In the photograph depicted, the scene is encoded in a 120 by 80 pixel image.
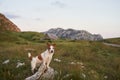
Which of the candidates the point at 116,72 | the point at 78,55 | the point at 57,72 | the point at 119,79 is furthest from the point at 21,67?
the point at 78,55

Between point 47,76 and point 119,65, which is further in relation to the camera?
point 119,65

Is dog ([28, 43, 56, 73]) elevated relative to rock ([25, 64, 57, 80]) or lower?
elevated

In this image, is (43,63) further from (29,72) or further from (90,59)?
(90,59)

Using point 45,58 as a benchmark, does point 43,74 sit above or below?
below

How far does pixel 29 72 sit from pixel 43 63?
1.66 m

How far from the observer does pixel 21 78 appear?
14.2 m

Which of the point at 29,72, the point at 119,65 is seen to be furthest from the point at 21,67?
the point at 119,65

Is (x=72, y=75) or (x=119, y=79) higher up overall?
(x=72, y=75)

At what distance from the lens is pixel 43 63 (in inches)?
547

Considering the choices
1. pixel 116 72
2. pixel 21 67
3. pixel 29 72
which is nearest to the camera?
pixel 29 72

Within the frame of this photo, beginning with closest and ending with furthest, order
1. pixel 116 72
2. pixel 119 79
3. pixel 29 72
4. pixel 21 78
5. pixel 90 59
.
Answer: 1. pixel 21 78
2. pixel 29 72
3. pixel 119 79
4. pixel 116 72
5. pixel 90 59

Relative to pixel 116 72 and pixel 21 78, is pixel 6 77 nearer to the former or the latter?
pixel 21 78

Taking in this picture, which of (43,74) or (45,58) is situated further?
(43,74)

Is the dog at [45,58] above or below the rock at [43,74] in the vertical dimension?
above
